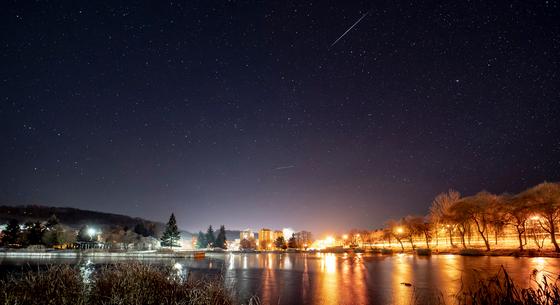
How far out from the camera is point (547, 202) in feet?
174

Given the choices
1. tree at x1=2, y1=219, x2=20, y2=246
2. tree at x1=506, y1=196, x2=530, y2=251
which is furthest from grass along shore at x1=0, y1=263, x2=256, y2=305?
tree at x1=2, y1=219, x2=20, y2=246

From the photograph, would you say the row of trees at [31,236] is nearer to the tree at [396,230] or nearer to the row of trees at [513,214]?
the tree at [396,230]

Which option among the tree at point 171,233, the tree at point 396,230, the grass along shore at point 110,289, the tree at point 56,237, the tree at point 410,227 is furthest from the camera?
the tree at point 171,233

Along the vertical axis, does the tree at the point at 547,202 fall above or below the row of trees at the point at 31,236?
above

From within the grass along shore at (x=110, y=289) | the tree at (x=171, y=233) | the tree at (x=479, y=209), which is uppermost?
the tree at (x=479, y=209)

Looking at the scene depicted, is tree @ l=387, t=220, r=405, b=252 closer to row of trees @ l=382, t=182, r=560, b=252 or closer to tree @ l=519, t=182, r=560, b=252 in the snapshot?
row of trees @ l=382, t=182, r=560, b=252

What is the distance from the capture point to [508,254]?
191 ft

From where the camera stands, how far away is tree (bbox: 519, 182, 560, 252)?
171ft

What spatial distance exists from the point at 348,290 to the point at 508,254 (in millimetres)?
47751

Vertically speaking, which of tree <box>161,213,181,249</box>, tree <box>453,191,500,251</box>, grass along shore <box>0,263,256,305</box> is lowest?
tree <box>161,213,181,249</box>

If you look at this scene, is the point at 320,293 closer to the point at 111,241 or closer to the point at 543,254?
the point at 543,254

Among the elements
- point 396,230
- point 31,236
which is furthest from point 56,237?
point 396,230

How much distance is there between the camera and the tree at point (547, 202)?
171ft

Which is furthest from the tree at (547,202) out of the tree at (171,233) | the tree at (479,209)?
the tree at (171,233)
